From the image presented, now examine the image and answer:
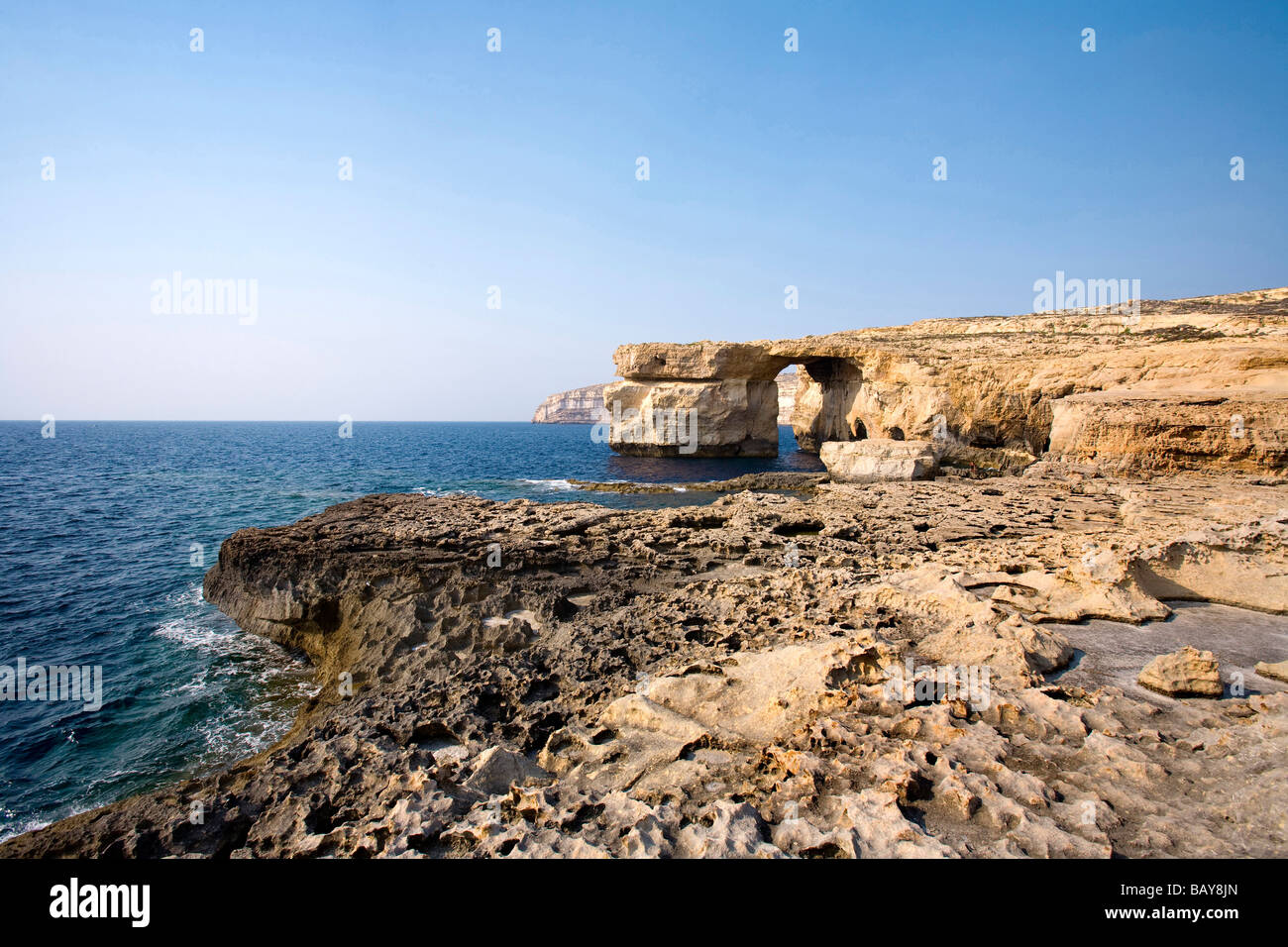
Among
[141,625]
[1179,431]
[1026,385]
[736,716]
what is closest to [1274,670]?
[736,716]

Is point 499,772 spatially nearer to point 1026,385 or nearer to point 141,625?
point 141,625

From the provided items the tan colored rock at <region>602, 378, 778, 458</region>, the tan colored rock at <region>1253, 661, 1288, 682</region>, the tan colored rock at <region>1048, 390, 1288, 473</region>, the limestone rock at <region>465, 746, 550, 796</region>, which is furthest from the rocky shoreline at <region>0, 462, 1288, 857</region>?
the tan colored rock at <region>602, 378, 778, 458</region>

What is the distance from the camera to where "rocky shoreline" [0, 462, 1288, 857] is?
14.4 ft

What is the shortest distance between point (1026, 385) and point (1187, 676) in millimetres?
25552

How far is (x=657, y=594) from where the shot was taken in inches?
428

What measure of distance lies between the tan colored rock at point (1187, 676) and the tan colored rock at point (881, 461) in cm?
2108

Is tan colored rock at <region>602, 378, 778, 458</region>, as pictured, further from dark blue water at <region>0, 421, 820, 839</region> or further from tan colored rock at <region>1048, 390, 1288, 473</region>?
tan colored rock at <region>1048, 390, 1288, 473</region>

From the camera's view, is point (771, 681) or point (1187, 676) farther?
point (771, 681)

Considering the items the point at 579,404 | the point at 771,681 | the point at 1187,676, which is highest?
the point at 579,404

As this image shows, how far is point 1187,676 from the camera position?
6012 millimetres

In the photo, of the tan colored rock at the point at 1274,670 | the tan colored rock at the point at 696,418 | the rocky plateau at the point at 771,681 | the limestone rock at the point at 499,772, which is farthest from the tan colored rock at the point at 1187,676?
the tan colored rock at the point at 696,418

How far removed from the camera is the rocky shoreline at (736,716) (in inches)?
173

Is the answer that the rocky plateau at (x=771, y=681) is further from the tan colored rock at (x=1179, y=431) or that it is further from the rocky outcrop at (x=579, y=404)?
the rocky outcrop at (x=579, y=404)
